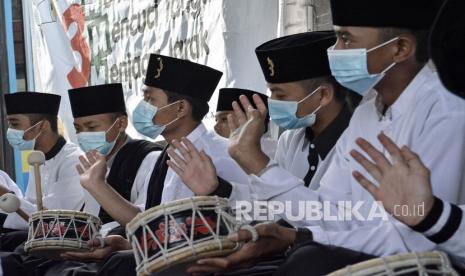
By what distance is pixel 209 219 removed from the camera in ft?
12.1

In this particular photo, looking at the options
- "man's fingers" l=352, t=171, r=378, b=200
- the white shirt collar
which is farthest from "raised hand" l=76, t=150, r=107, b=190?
"man's fingers" l=352, t=171, r=378, b=200

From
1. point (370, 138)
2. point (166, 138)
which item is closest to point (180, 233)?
point (370, 138)

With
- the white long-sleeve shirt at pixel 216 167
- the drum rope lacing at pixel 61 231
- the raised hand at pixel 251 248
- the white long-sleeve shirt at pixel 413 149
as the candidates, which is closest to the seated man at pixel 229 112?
the white long-sleeve shirt at pixel 216 167

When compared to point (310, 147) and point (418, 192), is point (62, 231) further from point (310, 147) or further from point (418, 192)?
point (418, 192)

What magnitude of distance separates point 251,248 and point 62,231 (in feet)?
5.37

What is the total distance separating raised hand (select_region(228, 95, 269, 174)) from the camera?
3877 mm

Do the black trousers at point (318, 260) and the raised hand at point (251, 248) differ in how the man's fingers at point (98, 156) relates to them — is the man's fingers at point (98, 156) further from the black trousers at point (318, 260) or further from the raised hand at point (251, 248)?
the black trousers at point (318, 260)

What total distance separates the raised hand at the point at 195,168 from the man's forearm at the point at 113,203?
42.5 inches

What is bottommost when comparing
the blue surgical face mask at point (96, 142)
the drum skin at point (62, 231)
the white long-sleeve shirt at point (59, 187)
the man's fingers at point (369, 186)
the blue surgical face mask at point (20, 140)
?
the white long-sleeve shirt at point (59, 187)

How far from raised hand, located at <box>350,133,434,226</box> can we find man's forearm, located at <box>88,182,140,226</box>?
2.42 metres

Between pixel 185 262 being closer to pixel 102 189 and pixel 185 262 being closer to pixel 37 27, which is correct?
pixel 102 189

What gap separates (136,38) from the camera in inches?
311

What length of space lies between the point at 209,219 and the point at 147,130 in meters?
1.94

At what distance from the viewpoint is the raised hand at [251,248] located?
3602 millimetres
